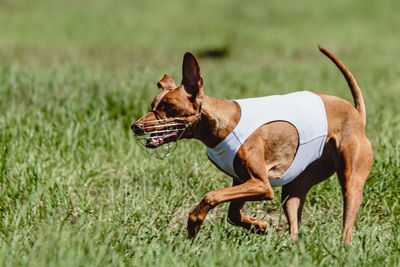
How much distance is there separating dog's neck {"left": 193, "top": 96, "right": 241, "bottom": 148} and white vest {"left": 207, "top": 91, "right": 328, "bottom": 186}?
4 centimetres

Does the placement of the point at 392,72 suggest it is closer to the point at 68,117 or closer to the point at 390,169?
the point at 390,169

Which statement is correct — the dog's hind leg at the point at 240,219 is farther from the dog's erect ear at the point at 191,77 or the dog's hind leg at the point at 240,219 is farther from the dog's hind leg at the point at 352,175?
the dog's erect ear at the point at 191,77

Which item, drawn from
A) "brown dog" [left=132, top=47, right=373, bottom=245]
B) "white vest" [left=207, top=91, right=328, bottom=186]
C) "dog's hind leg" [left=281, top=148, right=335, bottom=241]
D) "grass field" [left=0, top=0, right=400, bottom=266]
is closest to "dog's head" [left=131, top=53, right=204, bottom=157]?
"brown dog" [left=132, top=47, right=373, bottom=245]

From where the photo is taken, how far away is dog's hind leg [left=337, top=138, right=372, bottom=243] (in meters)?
3.59

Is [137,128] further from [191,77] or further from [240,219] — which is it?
[240,219]

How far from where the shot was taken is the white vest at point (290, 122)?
11.1 ft

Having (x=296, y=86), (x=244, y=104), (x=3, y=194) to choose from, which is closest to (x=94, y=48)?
(x=296, y=86)

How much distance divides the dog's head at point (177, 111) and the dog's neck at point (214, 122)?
70mm

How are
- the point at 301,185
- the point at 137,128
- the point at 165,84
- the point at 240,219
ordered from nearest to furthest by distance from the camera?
the point at 137,128, the point at 165,84, the point at 240,219, the point at 301,185

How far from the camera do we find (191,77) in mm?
3307

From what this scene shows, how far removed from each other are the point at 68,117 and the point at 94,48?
25.4 feet

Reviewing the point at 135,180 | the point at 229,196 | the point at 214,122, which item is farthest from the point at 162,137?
the point at 135,180

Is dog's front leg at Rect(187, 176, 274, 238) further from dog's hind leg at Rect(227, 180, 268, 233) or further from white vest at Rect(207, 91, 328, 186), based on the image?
dog's hind leg at Rect(227, 180, 268, 233)

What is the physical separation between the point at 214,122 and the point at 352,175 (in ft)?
3.42
